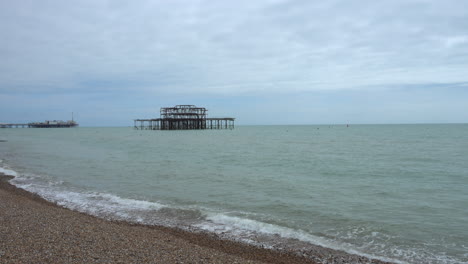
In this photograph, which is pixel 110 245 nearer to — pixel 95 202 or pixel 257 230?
pixel 257 230

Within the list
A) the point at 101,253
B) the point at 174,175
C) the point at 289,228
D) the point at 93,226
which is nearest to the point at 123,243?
the point at 101,253

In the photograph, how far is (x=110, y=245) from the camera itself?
5605 millimetres

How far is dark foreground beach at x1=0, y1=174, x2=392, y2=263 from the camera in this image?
16.4 feet

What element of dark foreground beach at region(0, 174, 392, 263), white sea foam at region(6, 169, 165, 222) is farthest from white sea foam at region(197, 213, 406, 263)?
white sea foam at region(6, 169, 165, 222)

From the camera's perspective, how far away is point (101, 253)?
17.0 feet

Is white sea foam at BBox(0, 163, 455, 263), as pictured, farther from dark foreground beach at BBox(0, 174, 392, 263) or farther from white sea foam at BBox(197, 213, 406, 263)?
Answer: dark foreground beach at BBox(0, 174, 392, 263)

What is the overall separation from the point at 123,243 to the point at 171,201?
4959mm

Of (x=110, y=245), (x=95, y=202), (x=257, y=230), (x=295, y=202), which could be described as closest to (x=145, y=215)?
(x=95, y=202)

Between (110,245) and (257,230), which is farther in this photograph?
(257,230)

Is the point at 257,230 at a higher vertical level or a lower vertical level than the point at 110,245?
lower

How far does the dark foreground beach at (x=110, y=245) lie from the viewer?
5.01 meters

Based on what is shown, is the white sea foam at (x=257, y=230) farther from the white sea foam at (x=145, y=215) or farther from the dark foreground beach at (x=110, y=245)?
the dark foreground beach at (x=110, y=245)

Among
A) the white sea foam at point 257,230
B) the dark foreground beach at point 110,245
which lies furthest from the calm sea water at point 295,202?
the dark foreground beach at point 110,245

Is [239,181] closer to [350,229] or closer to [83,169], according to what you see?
[350,229]
